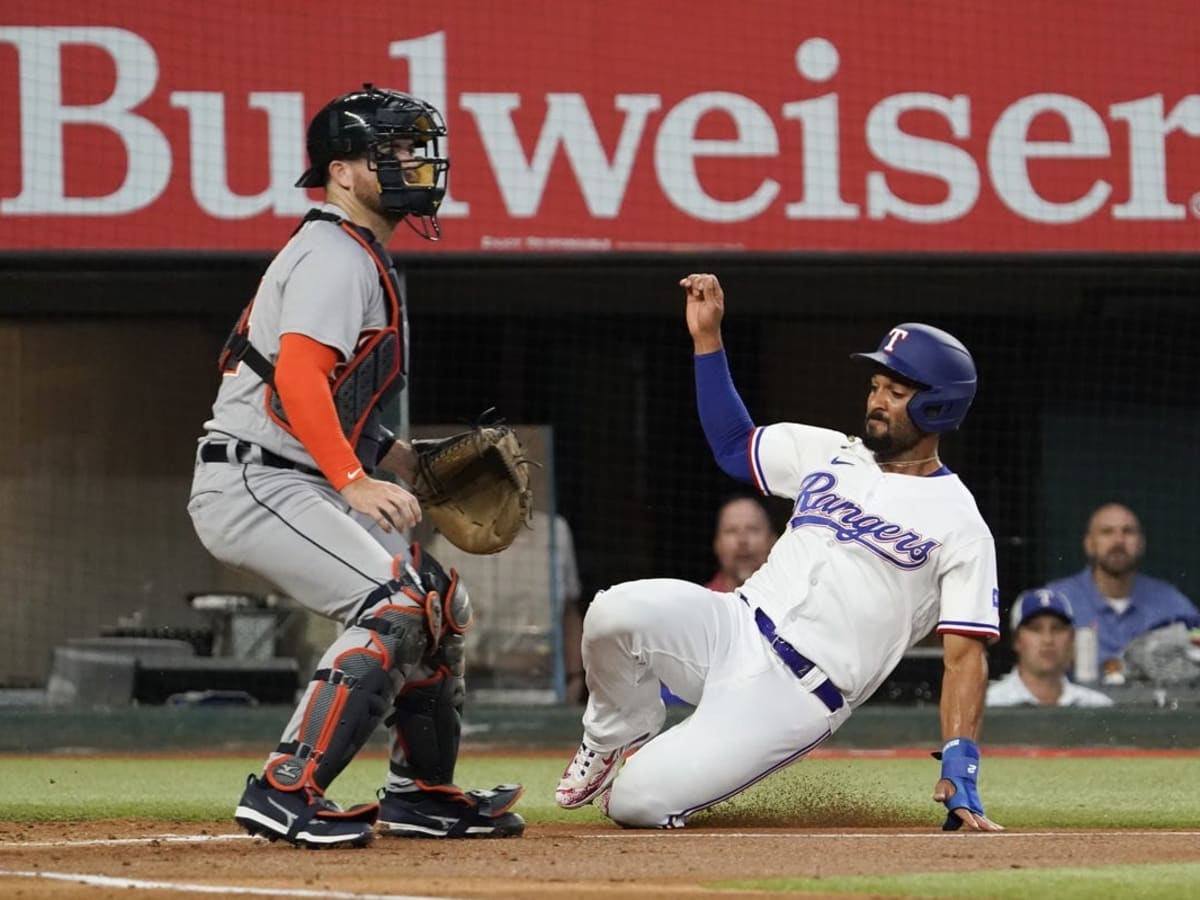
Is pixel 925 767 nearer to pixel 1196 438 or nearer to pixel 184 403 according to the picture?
pixel 1196 438

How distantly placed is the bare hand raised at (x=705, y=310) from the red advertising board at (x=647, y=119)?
12.1ft

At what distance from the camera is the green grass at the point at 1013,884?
3.62m

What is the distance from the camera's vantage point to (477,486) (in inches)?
195

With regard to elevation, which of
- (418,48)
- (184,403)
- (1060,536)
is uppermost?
(418,48)

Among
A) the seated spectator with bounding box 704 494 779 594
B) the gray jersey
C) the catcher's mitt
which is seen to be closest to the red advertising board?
the seated spectator with bounding box 704 494 779 594

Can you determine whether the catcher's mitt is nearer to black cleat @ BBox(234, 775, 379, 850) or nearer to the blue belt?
the blue belt

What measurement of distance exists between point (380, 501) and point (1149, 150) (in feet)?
18.9

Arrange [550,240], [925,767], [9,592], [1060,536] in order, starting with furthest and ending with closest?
[1060,536], [9,592], [550,240], [925,767]

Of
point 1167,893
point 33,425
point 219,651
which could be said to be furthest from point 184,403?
point 1167,893

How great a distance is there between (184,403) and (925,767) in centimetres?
426

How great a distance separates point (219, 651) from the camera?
9.27m

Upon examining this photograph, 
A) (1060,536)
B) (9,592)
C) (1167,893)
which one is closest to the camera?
(1167,893)

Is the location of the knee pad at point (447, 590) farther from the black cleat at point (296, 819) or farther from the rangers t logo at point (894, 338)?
the rangers t logo at point (894, 338)

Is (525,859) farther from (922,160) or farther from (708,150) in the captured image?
(922,160)
